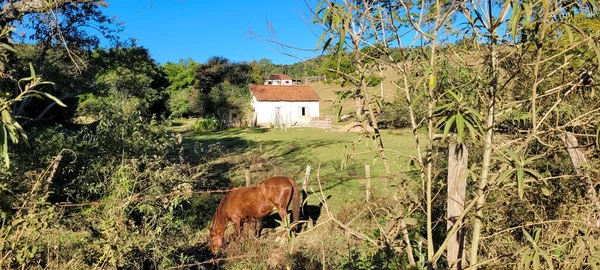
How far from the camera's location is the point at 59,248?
3.62 m

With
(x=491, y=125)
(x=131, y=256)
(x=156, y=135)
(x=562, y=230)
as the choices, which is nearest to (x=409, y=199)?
(x=491, y=125)

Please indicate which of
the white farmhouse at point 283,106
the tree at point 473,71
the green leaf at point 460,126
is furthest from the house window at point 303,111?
the green leaf at point 460,126

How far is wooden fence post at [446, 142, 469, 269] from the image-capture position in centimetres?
198

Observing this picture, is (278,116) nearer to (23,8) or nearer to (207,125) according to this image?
(207,125)

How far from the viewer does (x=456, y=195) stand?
210 cm

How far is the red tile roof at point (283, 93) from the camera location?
1640 inches

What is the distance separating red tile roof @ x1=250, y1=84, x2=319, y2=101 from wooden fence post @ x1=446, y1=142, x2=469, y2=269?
39.4 m

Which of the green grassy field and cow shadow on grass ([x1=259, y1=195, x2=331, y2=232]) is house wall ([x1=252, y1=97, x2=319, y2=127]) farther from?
cow shadow on grass ([x1=259, y1=195, x2=331, y2=232])

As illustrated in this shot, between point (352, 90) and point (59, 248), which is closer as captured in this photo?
point (352, 90)

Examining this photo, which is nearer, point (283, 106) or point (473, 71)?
point (473, 71)

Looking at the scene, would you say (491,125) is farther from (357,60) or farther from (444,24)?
(357,60)

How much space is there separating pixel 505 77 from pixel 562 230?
154 centimetres

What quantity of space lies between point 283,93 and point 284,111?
82.8 inches

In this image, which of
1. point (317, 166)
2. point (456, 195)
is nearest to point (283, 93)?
point (317, 166)
